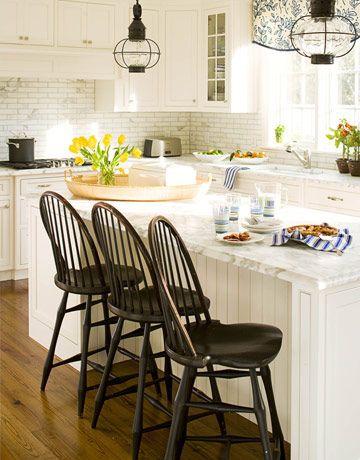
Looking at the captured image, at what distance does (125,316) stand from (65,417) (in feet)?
2.53

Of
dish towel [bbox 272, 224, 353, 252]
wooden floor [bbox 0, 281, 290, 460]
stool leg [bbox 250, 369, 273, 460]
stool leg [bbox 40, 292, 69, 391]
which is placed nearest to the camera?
stool leg [bbox 250, 369, 273, 460]

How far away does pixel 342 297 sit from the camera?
9.10 feet

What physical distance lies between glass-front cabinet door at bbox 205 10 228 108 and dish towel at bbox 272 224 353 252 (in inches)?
158

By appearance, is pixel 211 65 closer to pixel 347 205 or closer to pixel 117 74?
pixel 117 74

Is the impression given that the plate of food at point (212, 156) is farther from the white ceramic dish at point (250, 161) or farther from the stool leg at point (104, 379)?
the stool leg at point (104, 379)

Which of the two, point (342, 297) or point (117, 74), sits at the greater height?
point (117, 74)

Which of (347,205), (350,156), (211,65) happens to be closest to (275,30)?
(211,65)

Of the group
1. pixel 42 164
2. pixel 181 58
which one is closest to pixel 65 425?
pixel 42 164

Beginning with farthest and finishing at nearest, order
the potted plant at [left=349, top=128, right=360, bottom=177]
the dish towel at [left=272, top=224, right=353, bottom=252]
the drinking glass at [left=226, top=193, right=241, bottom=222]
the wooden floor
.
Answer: the potted plant at [left=349, top=128, right=360, bottom=177], the drinking glass at [left=226, top=193, right=241, bottom=222], the wooden floor, the dish towel at [left=272, top=224, right=353, bottom=252]

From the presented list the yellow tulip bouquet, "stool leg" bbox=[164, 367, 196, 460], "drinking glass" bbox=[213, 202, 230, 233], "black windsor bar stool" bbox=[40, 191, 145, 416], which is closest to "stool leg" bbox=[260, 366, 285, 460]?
"stool leg" bbox=[164, 367, 196, 460]

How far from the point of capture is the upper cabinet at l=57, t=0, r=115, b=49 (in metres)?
6.68

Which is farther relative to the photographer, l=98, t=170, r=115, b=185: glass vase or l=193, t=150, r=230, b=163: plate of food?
l=193, t=150, r=230, b=163: plate of food

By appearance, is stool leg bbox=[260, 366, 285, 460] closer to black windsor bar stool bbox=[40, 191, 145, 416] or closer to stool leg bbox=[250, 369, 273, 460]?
stool leg bbox=[250, 369, 273, 460]

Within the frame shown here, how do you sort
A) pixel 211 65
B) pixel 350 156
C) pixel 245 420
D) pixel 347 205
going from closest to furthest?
pixel 245 420 < pixel 347 205 < pixel 350 156 < pixel 211 65
